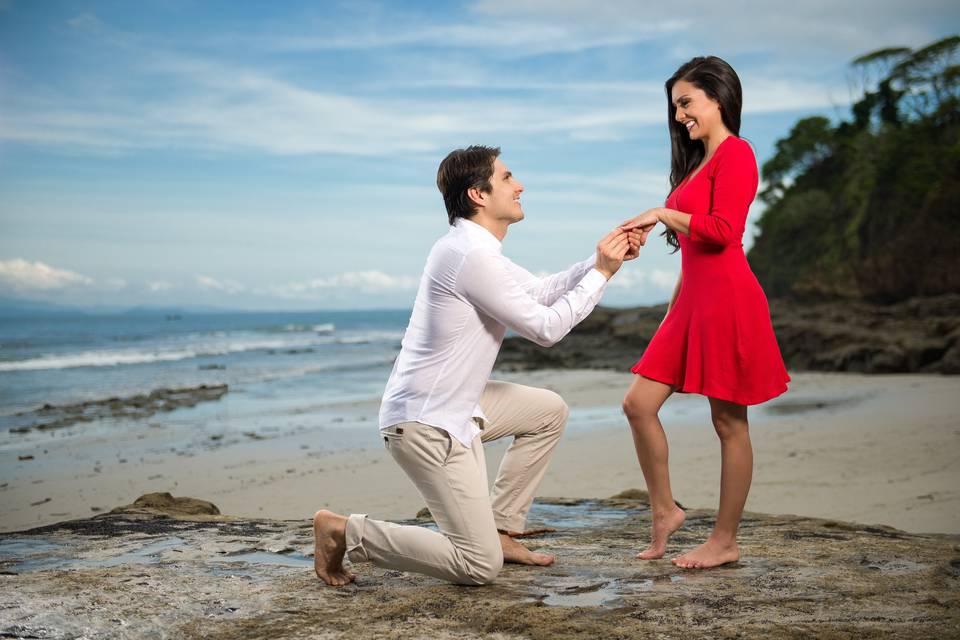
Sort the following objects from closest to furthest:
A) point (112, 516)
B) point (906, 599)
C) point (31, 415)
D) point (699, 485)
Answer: point (906, 599), point (112, 516), point (699, 485), point (31, 415)

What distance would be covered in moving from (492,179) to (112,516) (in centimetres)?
331

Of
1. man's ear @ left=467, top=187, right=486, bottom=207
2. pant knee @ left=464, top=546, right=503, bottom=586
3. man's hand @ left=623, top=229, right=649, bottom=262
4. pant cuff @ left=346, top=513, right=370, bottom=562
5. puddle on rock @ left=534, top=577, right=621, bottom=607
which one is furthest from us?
man's hand @ left=623, top=229, right=649, bottom=262

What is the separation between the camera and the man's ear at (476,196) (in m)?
3.55

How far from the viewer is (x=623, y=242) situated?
12.4 feet

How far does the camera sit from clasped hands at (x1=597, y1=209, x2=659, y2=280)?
3721 mm

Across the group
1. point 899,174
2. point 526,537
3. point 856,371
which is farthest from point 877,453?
point 899,174

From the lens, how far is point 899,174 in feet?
105

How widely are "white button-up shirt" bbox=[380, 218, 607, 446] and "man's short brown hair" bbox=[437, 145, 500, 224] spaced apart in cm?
8

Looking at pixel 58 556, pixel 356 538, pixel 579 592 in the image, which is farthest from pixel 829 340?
pixel 58 556

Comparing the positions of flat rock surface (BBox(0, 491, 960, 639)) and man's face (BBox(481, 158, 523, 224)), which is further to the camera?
man's face (BBox(481, 158, 523, 224))

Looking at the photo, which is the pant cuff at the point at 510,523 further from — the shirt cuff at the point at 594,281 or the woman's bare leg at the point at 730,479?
the shirt cuff at the point at 594,281

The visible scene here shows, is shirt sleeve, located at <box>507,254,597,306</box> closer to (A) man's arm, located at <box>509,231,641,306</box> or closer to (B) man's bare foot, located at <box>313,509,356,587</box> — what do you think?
(A) man's arm, located at <box>509,231,641,306</box>

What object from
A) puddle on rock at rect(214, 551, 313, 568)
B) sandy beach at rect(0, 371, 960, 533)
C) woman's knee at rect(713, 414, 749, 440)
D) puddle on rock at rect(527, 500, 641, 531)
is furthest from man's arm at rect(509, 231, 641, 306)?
sandy beach at rect(0, 371, 960, 533)

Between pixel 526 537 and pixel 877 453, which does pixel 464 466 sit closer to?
pixel 526 537
